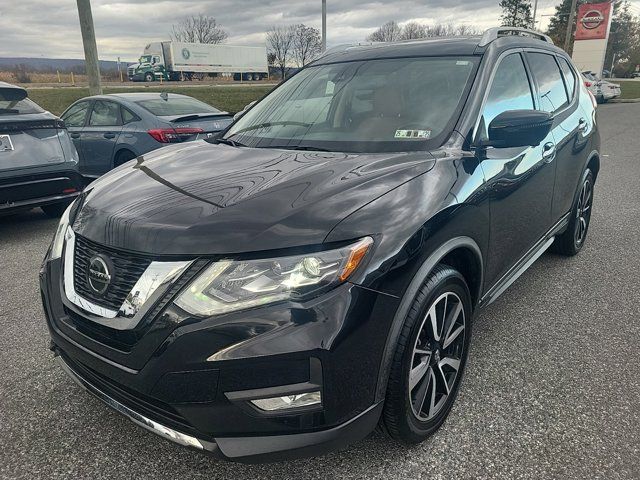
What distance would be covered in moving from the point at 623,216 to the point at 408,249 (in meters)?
5.31

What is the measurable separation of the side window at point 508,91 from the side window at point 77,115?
23.3ft

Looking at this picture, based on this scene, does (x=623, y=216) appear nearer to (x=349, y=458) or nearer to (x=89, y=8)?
(x=349, y=458)

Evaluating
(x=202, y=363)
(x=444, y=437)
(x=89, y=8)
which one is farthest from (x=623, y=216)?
(x=89, y=8)

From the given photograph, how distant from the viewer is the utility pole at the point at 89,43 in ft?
33.6

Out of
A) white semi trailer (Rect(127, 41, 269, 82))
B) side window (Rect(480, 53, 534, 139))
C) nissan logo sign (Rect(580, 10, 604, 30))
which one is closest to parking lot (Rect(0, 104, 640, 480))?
side window (Rect(480, 53, 534, 139))

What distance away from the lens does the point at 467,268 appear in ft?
8.50

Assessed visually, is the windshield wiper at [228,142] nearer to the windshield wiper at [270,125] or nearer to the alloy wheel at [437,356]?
the windshield wiper at [270,125]

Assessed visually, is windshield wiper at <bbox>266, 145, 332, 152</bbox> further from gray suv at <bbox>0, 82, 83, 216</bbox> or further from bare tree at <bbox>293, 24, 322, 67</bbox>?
bare tree at <bbox>293, 24, 322, 67</bbox>

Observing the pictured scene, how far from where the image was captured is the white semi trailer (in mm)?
48188

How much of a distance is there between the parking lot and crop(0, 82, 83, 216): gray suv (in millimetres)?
1648

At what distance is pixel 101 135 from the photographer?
7.76m

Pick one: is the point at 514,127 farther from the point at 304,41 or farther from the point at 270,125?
the point at 304,41

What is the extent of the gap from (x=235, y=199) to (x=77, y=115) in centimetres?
756

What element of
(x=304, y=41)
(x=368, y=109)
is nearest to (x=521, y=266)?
(x=368, y=109)
